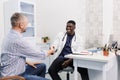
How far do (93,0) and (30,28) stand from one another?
1.51 m

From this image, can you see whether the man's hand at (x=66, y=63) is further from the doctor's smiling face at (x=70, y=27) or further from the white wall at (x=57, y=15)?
the white wall at (x=57, y=15)

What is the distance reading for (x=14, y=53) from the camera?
1.89m

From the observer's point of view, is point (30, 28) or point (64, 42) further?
point (30, 28)

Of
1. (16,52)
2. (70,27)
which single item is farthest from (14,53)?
(70,27)

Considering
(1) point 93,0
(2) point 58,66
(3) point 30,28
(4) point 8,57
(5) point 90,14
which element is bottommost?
(2) point 58,66

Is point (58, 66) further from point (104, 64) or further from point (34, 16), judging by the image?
point (34, 16)

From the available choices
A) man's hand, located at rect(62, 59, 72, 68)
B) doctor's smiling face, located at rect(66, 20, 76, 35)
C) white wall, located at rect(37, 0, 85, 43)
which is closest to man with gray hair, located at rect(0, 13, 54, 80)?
man's hand, located at rect(62, 59, 72, 68)

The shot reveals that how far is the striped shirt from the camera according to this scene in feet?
6.17

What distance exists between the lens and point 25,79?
1831 mm

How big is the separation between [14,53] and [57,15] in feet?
7.63

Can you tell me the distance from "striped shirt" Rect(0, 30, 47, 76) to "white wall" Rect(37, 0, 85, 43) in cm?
194

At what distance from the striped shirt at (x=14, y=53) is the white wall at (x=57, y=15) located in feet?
6.35

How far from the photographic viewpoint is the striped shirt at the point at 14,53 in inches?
74.0

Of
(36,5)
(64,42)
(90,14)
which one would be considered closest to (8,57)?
(64,42)
